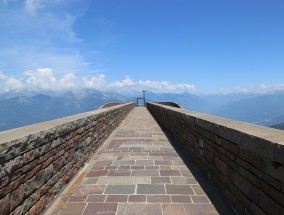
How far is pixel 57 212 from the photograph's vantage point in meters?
3.64

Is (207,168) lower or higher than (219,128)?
lower

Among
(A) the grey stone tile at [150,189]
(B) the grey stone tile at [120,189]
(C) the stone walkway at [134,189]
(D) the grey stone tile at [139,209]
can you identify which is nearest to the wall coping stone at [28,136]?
(C) the stone walkway at [134,189]

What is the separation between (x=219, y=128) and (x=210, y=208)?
3.85 ft

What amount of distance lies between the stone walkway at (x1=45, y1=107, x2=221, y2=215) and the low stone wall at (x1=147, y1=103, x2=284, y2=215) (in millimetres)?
408

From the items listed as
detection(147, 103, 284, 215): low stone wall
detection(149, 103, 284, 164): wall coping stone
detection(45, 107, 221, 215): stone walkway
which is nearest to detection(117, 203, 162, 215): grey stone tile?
detection(45, 107, 221, 215): stone walkway

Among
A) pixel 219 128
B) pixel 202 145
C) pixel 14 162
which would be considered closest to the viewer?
pixel 14 162

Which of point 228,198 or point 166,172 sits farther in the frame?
point 166,172

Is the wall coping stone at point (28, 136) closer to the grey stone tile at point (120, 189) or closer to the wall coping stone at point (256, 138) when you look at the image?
the grey stone tile at point (120, 189)

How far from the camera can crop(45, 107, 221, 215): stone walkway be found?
3746 mm

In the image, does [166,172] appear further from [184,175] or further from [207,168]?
[207,168]

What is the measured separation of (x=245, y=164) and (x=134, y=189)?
205cm

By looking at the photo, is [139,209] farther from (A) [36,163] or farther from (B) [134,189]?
(A) [36,163]

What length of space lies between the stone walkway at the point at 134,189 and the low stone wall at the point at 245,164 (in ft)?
1.34

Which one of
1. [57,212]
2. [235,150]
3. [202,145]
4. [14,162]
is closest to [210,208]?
[235,150]
